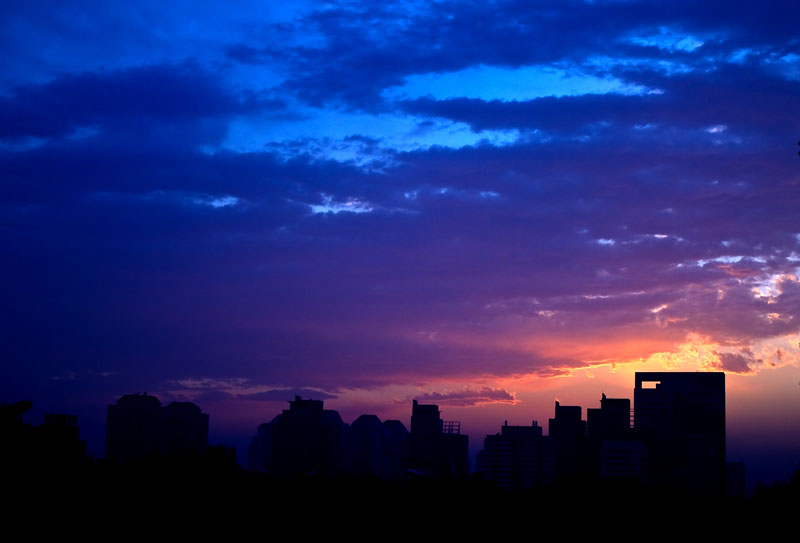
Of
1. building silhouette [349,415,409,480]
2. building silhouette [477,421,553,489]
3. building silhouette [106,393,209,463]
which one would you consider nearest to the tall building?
building silhouette [477,421,553,489]

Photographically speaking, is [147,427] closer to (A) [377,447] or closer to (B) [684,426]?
(A) [377,447]

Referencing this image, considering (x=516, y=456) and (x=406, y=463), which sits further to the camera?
(x=516, y=456)

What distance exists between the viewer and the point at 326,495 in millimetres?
33719

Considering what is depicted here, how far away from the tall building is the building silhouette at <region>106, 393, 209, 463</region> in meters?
69.5

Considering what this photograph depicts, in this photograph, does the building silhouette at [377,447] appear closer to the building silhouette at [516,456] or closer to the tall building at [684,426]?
the building silhouette at [516,456]

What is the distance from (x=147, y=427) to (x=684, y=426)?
89.8 metres

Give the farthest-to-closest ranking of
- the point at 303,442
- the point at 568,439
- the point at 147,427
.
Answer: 1. the point at 568,439
2. the point at 303,442
3. the point at 147,427

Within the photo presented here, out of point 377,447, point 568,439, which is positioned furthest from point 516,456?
point 377,447

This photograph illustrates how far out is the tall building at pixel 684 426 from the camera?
134125mm

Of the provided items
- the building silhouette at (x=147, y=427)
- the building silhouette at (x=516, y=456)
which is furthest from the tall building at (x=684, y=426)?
the building silhouette at (x=147, y=427)

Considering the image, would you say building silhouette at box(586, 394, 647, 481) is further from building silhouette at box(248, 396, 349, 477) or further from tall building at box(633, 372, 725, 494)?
building silhouette at box(248, 396, 349, 477)

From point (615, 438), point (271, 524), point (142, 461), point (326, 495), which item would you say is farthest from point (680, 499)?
point (615, 438)

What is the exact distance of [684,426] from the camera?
486ft

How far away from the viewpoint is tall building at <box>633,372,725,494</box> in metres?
134
